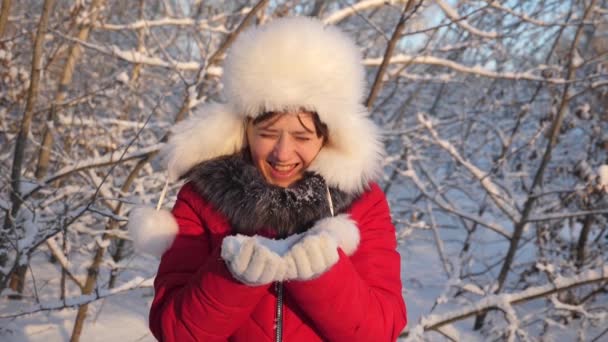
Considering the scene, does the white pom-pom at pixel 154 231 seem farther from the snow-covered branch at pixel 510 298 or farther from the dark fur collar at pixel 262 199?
the snow-covered branch at pixel 510 298

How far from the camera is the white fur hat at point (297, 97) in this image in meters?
1.42

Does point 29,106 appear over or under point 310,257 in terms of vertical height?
under

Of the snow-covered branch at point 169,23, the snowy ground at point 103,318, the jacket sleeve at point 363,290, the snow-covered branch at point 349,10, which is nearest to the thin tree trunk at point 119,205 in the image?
the snowy ground at point 103,318

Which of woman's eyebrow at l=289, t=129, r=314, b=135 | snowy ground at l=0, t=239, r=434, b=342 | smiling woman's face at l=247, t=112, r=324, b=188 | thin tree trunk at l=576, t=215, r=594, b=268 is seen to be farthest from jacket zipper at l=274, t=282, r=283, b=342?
thin tree trunk at l=576, t=215, r=594, b=268

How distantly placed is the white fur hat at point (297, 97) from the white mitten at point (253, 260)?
0.46m

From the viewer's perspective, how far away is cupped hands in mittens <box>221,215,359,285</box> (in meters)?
1.02

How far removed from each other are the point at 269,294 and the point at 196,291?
21 cm

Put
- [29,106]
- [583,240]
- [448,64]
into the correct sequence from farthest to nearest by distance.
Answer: [583,240]
[448,64]
[29,106]

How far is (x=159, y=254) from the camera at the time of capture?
4.71ft

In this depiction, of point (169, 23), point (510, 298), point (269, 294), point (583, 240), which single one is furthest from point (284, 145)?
point (583, 240)

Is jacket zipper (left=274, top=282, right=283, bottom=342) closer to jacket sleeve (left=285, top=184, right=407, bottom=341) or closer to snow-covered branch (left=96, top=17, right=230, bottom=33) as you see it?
jacket sleeve (left=285, top=184, right=407, bottom=341)

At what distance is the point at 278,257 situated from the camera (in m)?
1.03

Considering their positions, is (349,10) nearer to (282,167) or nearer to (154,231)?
(282,167)

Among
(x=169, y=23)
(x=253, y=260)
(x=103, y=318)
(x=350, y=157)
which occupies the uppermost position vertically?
(x=169, y=23)
